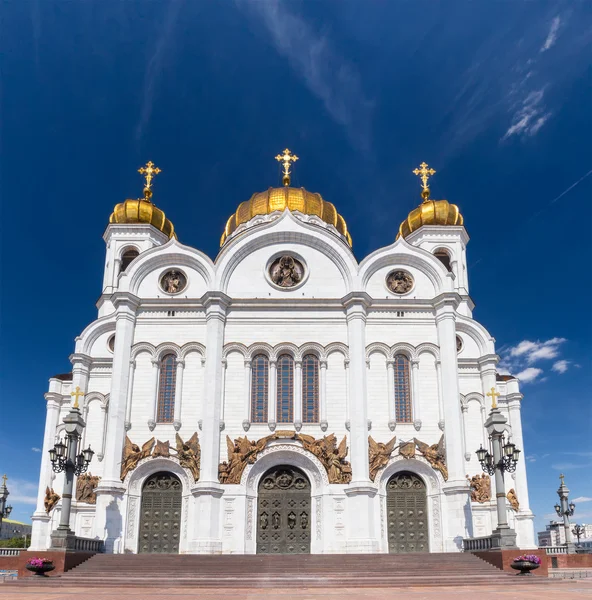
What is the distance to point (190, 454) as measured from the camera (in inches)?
1010

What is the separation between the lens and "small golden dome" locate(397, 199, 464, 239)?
38375mm

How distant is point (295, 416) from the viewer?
86.5 feet

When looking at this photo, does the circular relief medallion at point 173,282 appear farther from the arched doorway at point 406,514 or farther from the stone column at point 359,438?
the arched doorway at point 406,514

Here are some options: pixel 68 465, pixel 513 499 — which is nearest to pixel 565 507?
pixel 513 499

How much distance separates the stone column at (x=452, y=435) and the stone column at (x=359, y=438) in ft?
10.3

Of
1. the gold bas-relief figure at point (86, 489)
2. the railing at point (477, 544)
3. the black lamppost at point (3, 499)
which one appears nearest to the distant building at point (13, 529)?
→ the black lamppost at point (3, 499)

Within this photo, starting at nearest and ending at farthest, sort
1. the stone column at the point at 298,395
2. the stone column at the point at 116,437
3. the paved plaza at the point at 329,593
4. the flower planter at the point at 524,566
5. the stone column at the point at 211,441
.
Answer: the paved plaza at the point at 329,593, the flower planter at the point at 524,566, the stone column at the point at 211,441, the stone column at the point at 116,437, the stone column at the point at 298,395

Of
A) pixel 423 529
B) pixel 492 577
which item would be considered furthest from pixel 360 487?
pixel 492 577

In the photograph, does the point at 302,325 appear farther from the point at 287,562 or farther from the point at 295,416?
the point at 287,562

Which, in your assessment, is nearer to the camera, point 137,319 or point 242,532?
point 242,532

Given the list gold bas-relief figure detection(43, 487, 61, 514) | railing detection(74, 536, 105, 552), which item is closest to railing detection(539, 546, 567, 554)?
railing detection(74, 536, 105, 552)

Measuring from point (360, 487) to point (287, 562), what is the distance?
5070 millimetres

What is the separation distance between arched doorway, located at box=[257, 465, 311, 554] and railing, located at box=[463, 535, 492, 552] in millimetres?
6244

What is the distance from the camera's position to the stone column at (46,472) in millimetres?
28953
